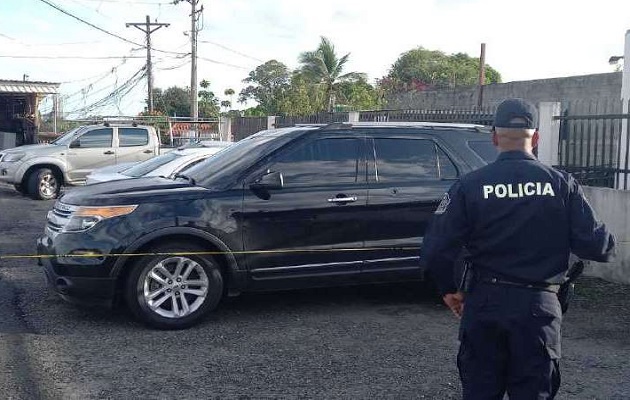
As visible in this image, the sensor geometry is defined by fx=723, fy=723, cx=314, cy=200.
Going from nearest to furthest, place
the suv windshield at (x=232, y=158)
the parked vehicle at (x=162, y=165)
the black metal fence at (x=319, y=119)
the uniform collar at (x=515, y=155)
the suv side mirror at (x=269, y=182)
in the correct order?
the uniform collar at (x=515, y=155)
the suv side mirror at (x=269, y=182)
the suv windshield at (x=232, y=158)
the parked vehicle at (x=162, y=165)
the black metal fence at (x=319, y=119)

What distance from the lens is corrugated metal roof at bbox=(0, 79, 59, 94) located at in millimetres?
26066

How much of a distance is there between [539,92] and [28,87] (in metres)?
18.1

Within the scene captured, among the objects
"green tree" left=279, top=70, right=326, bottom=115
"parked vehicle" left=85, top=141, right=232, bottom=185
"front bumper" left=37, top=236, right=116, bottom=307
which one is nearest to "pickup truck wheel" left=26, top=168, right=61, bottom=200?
"parked vehicle" left=85, top=141, right=232, bottom=185

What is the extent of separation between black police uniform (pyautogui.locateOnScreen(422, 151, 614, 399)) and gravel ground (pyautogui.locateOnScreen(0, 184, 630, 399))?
5.11 feet

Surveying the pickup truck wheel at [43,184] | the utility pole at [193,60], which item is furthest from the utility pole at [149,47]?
the pickup truck wheel at [43,184]

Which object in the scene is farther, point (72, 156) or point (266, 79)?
point (266, 79)

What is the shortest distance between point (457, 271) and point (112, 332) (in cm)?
342

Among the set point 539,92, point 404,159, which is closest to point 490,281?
point 404,159

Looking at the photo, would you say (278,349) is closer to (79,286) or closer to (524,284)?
(79,286)

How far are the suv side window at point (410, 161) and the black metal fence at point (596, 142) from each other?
99.7 inches

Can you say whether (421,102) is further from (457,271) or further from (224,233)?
(457,271)

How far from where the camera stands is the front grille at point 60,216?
5.85 meters

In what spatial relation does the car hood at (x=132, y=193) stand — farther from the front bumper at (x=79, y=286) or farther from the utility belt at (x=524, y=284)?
the utility belt at (x=524, y=284)

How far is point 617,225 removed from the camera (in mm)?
7859
